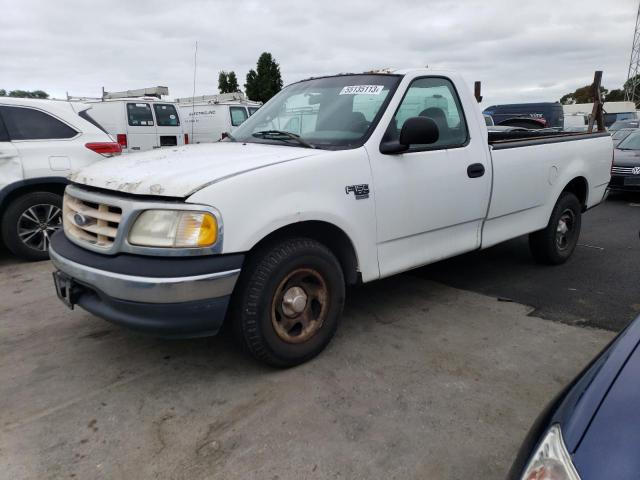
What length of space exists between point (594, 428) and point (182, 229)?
197 centimetres

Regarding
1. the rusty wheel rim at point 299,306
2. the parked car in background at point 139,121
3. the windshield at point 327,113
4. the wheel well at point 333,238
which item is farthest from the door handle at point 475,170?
the parked car in background at point 139,121

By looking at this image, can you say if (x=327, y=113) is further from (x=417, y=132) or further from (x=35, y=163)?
(x=35, y=163)

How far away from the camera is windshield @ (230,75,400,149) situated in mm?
3449

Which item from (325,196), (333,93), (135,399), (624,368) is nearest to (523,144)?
(333,93)

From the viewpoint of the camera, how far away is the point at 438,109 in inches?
156

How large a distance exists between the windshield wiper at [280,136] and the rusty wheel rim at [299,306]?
88 cm

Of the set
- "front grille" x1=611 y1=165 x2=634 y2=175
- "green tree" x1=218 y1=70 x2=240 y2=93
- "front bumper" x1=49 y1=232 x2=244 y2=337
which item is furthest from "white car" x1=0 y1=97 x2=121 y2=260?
"green tree" x1=218 y1=70 x2=240 y2=93

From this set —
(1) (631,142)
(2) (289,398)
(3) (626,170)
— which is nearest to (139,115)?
(3) (626,170)

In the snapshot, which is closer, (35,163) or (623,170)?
(35,163)

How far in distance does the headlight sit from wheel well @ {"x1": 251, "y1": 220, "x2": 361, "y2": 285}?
48cm

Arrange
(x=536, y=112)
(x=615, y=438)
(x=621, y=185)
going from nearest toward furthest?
(x=615, y=438), (x=621, y=185), (x=536, y=112)

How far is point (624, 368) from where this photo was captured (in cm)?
144

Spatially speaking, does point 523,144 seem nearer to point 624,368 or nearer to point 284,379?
point 284,379

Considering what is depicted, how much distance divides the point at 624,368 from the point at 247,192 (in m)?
1.88
